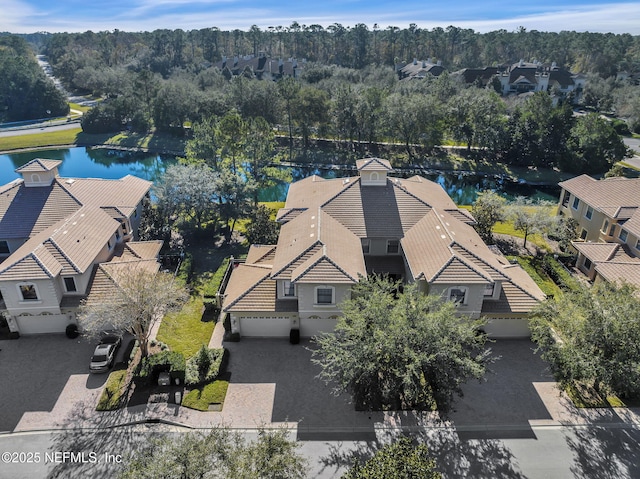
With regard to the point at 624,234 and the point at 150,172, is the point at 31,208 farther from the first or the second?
the point at 624,234

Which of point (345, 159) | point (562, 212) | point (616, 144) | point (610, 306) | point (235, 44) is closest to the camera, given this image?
point (610, 306)

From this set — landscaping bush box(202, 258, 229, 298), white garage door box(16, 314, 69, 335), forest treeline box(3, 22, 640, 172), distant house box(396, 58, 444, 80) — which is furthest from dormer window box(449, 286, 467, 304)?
distant house box(396, 58, 444, 80)

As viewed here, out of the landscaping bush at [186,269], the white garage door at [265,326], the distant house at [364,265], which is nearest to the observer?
the distant house at [364,265]

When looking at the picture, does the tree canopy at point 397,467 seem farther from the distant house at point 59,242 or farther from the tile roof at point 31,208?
the tile roof at point 31,208

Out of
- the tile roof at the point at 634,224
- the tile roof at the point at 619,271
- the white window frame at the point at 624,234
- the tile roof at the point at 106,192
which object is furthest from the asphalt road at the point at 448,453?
the tile roof at the point at 106,192

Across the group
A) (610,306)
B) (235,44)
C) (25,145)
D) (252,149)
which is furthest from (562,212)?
(235,44)

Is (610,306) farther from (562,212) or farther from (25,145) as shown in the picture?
(25,145)

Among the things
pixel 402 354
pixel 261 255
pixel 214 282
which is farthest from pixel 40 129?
pixel 402 354
